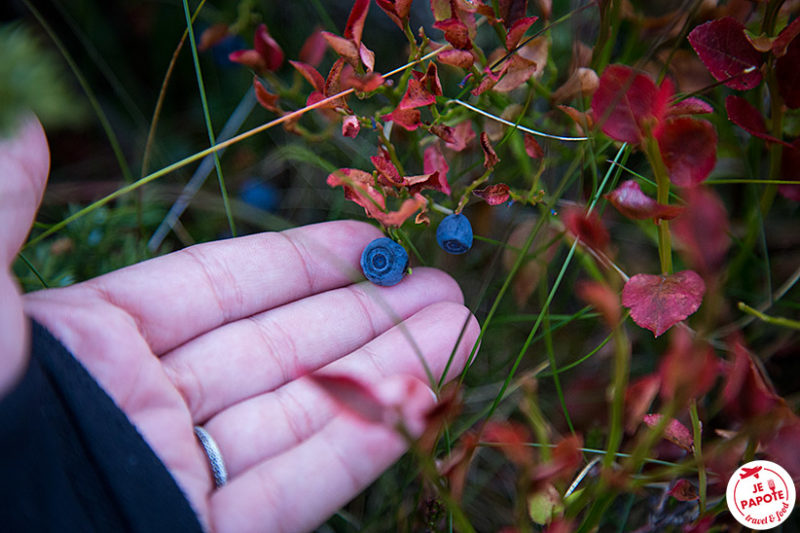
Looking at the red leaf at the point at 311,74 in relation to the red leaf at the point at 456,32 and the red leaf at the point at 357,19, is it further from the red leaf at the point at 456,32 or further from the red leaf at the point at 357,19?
the red leaf at the point at 456,32

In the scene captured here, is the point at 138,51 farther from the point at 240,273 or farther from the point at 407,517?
the point at 407,517

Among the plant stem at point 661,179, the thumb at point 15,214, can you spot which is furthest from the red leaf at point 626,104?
the thumb at point 15,214

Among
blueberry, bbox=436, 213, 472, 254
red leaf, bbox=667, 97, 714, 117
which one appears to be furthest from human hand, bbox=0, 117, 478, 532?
red leaf, bbox=667, 97, 714, 117

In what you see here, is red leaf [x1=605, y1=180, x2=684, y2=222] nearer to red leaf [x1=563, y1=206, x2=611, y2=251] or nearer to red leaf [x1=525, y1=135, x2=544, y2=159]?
red leaf [x1=563, y1=206, x2=611, y2=251]

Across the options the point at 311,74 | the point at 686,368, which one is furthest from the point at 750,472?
the point at 311,74

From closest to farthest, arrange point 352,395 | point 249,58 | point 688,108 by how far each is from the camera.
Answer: point 352,395
point 688,108
point 249,58

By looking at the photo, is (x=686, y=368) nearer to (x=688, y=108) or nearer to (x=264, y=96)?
(x=688, y=108)

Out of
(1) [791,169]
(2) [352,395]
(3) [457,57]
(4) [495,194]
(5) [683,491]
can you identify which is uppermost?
(3) [457,57]
